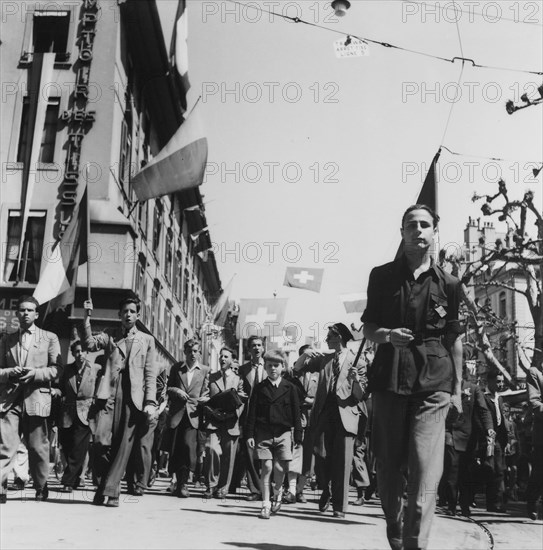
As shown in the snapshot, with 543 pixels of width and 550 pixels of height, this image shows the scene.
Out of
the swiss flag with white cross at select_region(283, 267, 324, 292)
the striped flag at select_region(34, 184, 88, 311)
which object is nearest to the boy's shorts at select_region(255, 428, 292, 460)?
the striped flag at select_region(34, 184, 88, 311)

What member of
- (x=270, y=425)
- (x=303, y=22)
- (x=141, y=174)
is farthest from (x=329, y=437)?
(x=141, y=174)

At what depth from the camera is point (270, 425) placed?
359 inches

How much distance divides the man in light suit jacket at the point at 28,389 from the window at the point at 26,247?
1728 cm

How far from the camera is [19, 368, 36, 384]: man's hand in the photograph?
339 inches

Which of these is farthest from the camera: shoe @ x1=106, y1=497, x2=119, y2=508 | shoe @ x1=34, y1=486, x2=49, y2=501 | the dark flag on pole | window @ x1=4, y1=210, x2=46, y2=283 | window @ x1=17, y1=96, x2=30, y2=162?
window @ x1=17, y1=96, x2=30, y2=162

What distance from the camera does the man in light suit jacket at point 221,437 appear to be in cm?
1129

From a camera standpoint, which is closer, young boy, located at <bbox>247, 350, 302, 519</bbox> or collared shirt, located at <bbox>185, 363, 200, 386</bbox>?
young boy, located at <bbox>247, 350, 302, 519</bbox>

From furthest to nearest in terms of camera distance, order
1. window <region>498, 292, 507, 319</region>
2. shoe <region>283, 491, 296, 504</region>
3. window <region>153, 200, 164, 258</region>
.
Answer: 1. window <region>498, 292, 507, 319</region>
2. window <region>153, 200, 164, 258</region>
3. shoe <region>283, 491, 296, 504</region>

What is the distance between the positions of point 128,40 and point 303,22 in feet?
53.5

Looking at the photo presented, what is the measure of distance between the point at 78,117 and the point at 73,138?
0.68 meters

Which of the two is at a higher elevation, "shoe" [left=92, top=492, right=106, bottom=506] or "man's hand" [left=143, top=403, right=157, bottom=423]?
"man's hand" [left=143, top=403, right=157, bottom=423]

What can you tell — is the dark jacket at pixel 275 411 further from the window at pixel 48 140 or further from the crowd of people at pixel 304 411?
the window at pixel 48 140

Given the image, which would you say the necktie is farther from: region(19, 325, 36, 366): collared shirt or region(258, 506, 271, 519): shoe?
region(19, 325, 36, 366): collared shirt

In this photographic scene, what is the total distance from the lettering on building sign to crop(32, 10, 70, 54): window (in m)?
0.55
